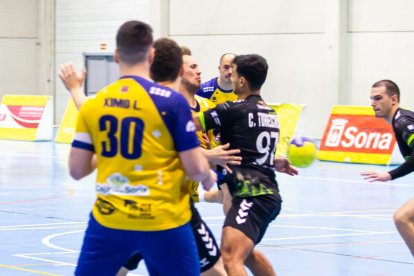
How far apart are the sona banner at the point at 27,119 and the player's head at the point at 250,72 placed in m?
23.2

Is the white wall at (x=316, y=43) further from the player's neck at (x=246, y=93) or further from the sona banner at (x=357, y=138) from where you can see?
the player's neck at (x=246, y=93)

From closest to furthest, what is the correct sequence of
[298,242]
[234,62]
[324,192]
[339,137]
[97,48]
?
[234,62]
[298,242]
[324,192]
[339,137]
[97,48]

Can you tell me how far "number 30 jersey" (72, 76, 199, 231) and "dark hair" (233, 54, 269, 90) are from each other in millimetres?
2273

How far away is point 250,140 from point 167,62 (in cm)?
156

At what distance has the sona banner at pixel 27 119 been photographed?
100ft

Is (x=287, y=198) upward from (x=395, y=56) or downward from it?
downward

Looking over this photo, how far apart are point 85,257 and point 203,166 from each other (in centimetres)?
82

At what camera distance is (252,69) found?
302 inches

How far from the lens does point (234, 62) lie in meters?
7.87

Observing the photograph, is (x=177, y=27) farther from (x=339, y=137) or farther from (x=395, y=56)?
(x=339, y=137)

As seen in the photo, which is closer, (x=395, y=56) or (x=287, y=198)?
(x=287, y=198)

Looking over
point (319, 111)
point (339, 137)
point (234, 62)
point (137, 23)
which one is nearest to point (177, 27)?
point (319, 111)

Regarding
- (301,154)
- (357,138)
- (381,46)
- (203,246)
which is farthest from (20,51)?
(203,246)

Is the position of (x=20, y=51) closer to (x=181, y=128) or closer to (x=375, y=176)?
(x=375, y=176)
